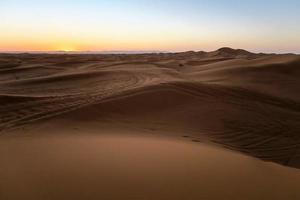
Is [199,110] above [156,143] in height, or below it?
below

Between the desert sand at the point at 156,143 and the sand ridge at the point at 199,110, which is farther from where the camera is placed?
the sand ridge at the point at 199,110

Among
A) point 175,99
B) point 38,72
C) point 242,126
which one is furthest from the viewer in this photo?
point 38,72

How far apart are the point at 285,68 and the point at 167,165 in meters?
10.9

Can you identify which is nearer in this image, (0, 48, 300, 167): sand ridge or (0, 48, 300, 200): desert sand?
(0, 48, 300, 200): desert sand

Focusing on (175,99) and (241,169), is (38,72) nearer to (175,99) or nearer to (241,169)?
(175,99)

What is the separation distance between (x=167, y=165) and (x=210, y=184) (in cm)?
60

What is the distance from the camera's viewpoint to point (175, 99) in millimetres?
8328

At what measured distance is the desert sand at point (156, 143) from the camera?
3156mm

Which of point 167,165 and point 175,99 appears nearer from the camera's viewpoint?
point 167,165

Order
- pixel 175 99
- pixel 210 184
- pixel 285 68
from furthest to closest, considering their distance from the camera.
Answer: pixel 285 68, pixel 175 99, pixel 210 184

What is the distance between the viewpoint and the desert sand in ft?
10.4

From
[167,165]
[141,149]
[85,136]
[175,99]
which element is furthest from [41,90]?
[167,165]

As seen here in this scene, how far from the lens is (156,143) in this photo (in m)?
4.72

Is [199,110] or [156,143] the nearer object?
[156,143]
